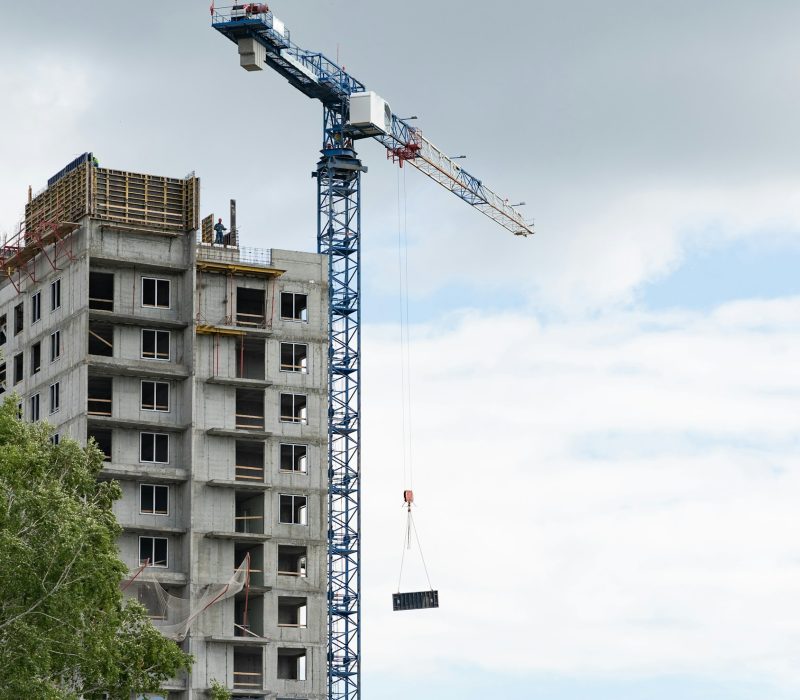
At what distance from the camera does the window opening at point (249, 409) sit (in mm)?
140125

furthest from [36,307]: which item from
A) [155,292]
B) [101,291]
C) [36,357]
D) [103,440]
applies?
[103,440]

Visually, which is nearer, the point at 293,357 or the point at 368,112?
the point at 293,357

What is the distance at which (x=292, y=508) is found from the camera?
458 ft

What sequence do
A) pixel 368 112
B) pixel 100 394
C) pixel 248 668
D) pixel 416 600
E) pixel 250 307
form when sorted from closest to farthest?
pixel 248 668, pixel 100 394, pixel 250 307, pixel 416 600, pixel 368 112

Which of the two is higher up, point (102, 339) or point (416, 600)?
point (102, 339)

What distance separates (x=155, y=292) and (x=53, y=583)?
59834 mm

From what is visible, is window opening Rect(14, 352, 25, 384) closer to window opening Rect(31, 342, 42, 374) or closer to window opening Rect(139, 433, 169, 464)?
window opening Rect(31, 342, 42, 374)

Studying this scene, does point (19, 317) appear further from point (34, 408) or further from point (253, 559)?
point (253, 559)

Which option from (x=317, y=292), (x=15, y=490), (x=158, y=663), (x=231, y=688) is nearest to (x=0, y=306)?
(x=317, y=292)

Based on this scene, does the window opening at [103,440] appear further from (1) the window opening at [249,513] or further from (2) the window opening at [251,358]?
(2) the window opening at [251,358]

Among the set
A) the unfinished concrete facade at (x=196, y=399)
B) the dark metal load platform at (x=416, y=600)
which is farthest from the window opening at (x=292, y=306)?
the dark metal load platform at (x=416, y=600)

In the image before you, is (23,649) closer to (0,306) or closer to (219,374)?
(219,374)

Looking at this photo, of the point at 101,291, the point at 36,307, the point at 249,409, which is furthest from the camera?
the point at 36,307

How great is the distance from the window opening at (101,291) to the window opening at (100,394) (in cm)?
494
